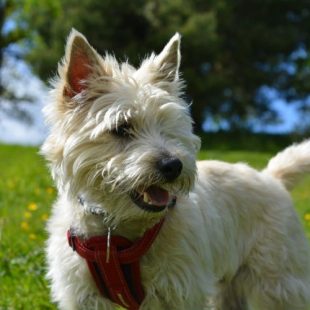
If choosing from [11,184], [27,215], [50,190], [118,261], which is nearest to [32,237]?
[27,215]

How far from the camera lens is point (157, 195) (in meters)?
3.85

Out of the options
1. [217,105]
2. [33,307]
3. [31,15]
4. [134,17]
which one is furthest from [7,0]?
[33,307]

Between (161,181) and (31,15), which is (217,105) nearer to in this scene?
(31,15)

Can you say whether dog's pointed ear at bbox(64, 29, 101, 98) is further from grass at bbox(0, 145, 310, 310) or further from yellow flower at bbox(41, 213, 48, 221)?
yellow flower at bbox(41, 213, 48, 221)

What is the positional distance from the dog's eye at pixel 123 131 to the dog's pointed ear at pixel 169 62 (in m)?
0.44

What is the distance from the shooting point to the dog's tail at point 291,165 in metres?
5.20

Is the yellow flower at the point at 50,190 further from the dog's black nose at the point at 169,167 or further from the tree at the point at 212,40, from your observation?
the tree at the point at 212,40

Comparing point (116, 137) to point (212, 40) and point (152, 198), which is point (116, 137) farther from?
point (212, 40)

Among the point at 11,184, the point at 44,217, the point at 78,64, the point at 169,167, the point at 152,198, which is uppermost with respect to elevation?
the point at 78,64

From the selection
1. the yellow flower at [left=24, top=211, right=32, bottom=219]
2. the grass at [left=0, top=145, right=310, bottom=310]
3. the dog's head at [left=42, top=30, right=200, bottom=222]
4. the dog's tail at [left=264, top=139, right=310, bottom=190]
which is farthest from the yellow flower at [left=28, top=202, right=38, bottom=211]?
the dog's head at [left=42, top=30, right=200, bottom=222]

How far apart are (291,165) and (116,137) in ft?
6.05

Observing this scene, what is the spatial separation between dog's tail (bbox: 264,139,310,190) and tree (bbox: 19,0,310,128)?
18767 millimetres

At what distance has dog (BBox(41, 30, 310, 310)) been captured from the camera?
3834 millimetres

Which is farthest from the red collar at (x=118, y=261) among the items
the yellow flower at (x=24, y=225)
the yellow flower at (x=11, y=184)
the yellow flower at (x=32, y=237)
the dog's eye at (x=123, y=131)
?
the yellow flower at (x=11, y=184)
